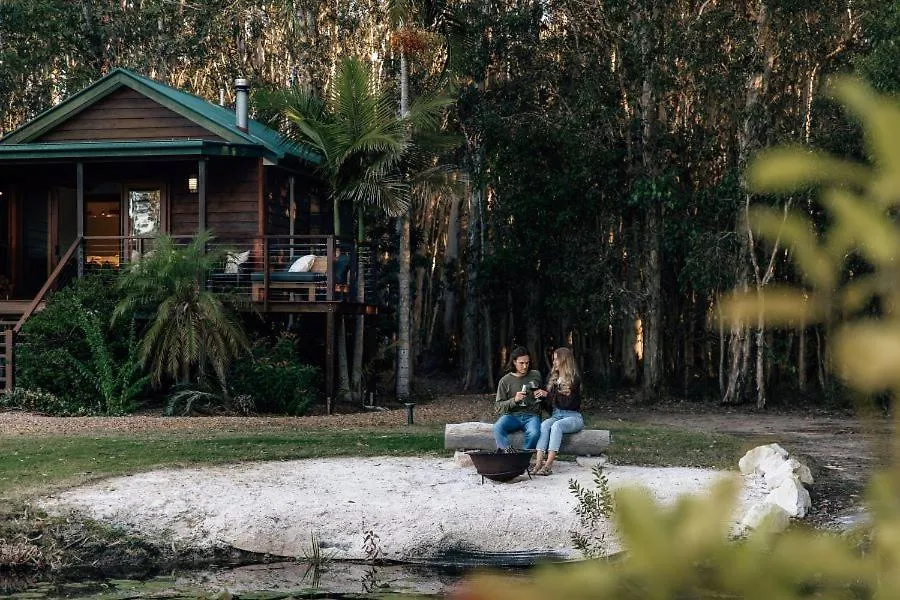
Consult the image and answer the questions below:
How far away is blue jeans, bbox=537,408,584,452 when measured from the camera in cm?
1124

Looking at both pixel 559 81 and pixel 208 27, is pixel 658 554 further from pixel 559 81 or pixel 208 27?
pixel 208 27

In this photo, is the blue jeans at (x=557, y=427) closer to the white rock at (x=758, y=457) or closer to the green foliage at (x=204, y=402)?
the white rock at (x=758, y=457)

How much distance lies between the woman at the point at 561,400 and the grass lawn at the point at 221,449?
115 cm

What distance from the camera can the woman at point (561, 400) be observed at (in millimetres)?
11336

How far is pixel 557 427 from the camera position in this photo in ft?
37.1

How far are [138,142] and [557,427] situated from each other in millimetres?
12419

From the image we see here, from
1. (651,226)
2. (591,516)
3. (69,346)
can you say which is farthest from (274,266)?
(591,516)

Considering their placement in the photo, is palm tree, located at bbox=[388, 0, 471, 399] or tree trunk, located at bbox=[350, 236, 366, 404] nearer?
tree trunk, located at bbox=[350, 236, 366, 404]

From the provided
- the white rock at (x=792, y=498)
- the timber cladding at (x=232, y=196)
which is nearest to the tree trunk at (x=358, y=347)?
the timber cladding at (x=232, y=196)

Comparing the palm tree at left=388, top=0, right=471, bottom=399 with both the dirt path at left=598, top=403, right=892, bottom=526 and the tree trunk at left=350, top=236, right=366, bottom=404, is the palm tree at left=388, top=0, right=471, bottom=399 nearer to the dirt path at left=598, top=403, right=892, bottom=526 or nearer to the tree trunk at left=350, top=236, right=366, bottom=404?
the tree trunk at left=350, top=236, right=366, bottom=404

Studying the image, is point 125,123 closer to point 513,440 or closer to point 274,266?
point 274,266

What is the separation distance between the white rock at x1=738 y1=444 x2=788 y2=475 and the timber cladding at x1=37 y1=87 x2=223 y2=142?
43.2 ft

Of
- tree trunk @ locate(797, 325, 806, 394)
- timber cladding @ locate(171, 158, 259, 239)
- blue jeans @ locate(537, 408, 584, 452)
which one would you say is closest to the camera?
blue jeans @ locate(537, 408, 584, 452)

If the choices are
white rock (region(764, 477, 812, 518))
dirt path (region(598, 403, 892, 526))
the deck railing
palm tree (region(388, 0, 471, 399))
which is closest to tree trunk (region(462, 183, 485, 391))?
palm tree (region(388, 0, 471, 399))
